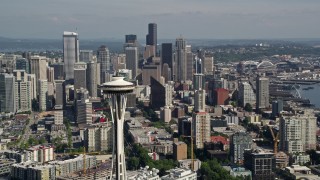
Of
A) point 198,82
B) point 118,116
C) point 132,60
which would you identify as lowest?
point 198,82

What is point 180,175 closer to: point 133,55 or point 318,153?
point 318,153

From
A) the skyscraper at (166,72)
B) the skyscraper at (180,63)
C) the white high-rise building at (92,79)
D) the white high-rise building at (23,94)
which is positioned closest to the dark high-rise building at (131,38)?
the skyscraper at (180,63)

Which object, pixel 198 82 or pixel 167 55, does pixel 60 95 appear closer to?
pixel 198 82

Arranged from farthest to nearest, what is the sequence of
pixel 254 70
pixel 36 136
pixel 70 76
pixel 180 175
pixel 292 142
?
pixel 254 70
pixel 70 76
pixel 36 136
pixel 292 142
pixel 180 175

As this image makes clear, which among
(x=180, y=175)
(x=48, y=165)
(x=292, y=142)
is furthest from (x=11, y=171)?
(x=292, y=142)

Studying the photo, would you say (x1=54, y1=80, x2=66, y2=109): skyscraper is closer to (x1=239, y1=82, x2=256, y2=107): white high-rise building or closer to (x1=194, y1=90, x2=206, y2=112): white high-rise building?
(x1=194, y1=90, x2=206, y2=112): white high-rise building

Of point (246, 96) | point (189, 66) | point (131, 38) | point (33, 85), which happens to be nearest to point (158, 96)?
point (246, 96)
